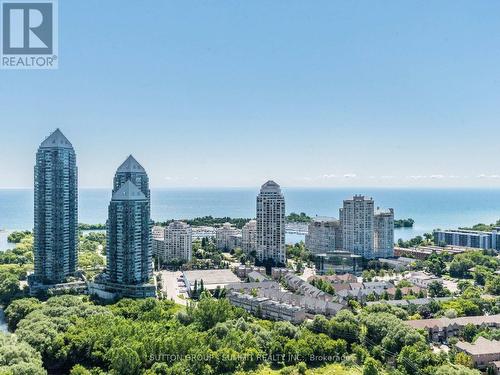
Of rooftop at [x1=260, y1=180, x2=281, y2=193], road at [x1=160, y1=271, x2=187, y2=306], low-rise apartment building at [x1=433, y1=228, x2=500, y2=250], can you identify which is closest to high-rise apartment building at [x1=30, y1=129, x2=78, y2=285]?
road at [x1=160, y1=271, x2=187, y2=306]

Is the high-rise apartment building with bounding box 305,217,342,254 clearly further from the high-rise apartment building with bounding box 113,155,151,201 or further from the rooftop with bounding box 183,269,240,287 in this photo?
the high-rise apartment building with bounding box 113,155,151,201

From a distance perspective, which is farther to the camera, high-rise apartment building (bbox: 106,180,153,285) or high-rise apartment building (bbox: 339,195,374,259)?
high-rise apartment building (bbox: 339,195,374,259)

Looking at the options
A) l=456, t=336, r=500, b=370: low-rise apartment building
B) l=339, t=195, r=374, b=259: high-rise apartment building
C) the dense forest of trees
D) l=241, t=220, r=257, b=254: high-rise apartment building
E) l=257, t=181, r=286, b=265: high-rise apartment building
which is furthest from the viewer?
l=241, t=220, r=257, b=254: high-rise apartment building

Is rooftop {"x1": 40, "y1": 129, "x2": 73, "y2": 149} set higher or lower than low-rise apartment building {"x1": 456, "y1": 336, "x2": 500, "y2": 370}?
higher

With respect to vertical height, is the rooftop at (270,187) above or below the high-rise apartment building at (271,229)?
above

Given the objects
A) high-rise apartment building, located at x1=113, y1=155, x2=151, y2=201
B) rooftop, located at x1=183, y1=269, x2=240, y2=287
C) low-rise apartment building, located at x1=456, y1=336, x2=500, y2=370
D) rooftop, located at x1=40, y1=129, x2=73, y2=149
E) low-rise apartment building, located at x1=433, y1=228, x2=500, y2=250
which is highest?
rooftop, located at x1=40, y1=129, x2=73, y2=149

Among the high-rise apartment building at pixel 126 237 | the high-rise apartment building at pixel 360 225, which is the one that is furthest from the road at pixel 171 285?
the high-rise apartment building at pixel 360 225

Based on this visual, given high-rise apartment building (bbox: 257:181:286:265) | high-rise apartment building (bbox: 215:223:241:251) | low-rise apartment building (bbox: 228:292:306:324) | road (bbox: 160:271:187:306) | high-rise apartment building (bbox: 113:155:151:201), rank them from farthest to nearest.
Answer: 1. high-rise apartment building (bbox: 215:223:241:251)
2. high-rise apartment building (bbox: 257:181:286:265)
3. high-rise apartment building (bbox: 113:155:151:201)
4. road (bbox: 160:271:187:306)
5. low-rise apartment building (bbox: 228:292:306:324)

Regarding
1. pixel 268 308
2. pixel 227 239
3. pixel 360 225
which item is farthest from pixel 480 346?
pixel 227 239

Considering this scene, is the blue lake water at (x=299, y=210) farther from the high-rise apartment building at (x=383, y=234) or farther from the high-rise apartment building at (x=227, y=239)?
Answer: the high-rise apartment building at (x=383, y=234)
